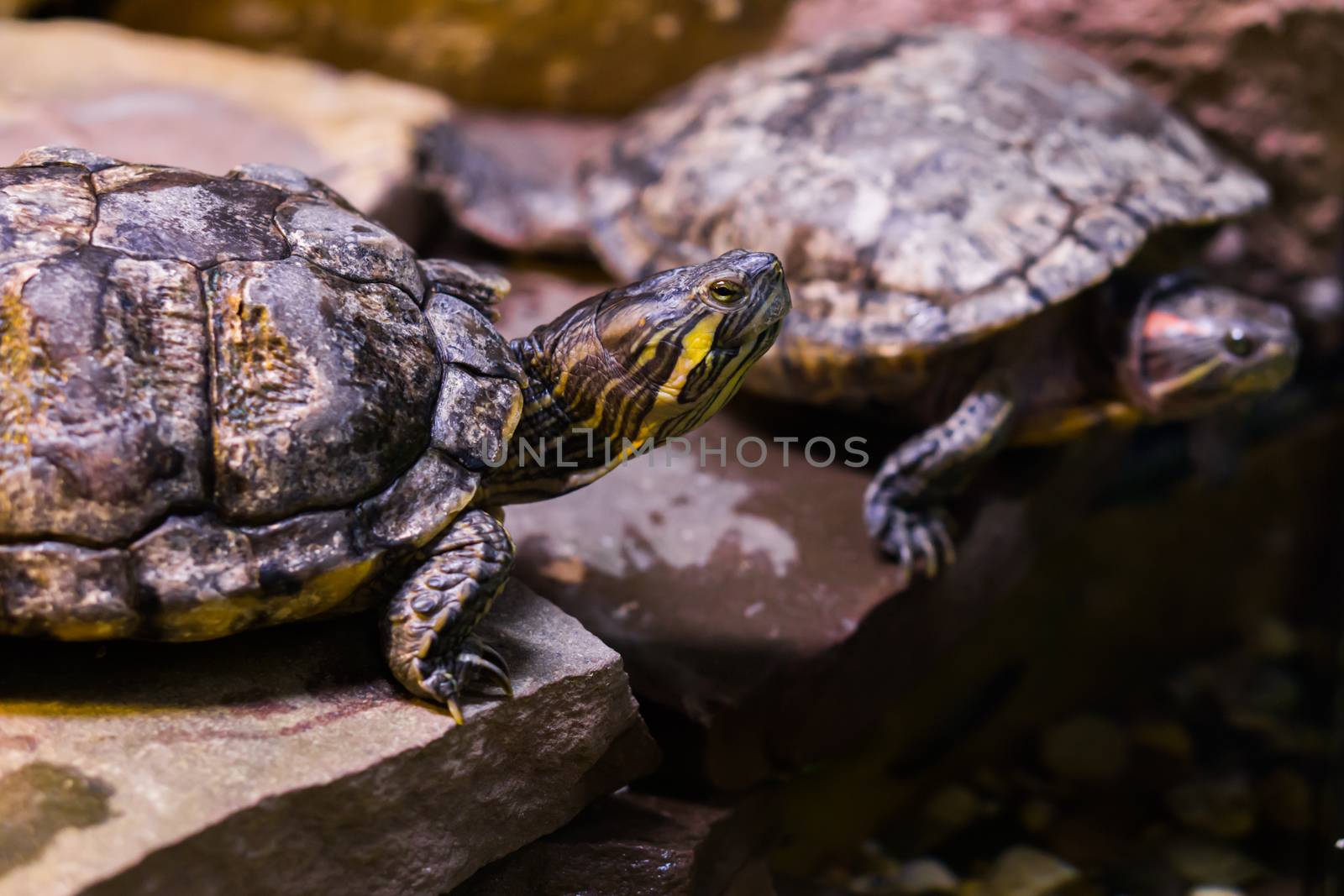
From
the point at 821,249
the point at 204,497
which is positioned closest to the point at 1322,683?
the point at 821,249

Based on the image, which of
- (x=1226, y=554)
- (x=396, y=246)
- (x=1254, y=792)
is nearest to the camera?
(x=396, y=246)

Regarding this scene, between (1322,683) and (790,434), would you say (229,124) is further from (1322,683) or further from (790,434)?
(1322,683)

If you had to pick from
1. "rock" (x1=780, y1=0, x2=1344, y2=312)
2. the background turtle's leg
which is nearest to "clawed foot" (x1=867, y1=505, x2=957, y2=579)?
the background turtle's leg

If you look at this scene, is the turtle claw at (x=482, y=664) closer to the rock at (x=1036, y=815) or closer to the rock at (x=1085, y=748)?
the rock at (x=1036, y=815)

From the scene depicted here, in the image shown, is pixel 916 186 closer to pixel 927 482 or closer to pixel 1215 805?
pixel 927 482

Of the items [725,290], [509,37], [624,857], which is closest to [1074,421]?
[725,290]
